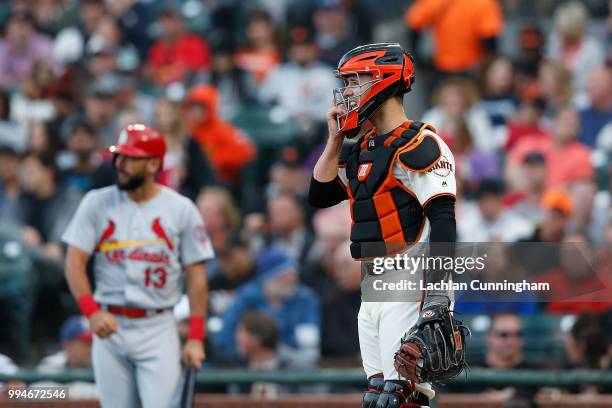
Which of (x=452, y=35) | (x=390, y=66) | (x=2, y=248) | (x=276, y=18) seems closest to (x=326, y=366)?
(x=2, y=248)

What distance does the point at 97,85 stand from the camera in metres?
13.5

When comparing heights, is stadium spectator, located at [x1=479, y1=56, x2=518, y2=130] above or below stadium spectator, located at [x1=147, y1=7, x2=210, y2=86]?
below

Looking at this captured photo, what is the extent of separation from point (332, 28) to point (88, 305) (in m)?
6.69

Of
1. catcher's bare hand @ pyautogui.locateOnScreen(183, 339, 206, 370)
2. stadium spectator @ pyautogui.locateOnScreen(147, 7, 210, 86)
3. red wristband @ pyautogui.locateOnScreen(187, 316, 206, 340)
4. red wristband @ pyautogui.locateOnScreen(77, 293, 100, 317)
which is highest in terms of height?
stadium spectator @ pyautogui.locateOnScreen(147, 7, 210, 86)

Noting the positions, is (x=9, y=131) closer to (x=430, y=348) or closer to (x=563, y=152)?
(x=563, y=152)

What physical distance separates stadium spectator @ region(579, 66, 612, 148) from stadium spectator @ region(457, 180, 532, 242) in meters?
1.27

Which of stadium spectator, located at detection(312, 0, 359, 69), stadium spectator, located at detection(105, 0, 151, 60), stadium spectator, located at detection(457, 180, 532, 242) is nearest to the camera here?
stadium spectator, located at detection(457, 180, 532, 242)

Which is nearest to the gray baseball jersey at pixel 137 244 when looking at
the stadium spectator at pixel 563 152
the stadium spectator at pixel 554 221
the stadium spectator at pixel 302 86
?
the stadium spectator at pixel 554 221

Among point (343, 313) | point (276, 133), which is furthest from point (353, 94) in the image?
point (276, 133)

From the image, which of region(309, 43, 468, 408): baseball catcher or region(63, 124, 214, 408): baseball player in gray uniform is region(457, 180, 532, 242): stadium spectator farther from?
region(309, 43, 468, 408): baseball catcher

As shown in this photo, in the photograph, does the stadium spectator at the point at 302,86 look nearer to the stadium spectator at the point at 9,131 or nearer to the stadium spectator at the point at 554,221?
the stadium spectator at the point at 9,131

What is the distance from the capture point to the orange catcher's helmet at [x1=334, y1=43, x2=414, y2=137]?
18.8 feet

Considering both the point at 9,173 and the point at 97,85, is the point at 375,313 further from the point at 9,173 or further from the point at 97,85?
the point at 97,85

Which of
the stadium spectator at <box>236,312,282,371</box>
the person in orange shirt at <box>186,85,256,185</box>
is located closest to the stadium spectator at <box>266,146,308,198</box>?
the person in orange shirt at <box>186,85,256,185</box>
